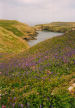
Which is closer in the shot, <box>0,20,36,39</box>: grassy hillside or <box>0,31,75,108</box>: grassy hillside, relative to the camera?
<box>0,31,75,108</box>: grassy hillside

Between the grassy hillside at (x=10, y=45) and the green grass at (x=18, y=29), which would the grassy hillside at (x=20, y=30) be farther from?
the grassy hillside at (x=10, y=45)

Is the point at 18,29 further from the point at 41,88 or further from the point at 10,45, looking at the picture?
the point at 41,88

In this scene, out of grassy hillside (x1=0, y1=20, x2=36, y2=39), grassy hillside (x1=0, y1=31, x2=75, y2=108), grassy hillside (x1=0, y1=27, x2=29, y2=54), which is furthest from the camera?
grassy hillside (x1=0, y1=20, x2=36, y2=39)

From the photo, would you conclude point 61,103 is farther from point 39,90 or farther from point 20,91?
point 20,91

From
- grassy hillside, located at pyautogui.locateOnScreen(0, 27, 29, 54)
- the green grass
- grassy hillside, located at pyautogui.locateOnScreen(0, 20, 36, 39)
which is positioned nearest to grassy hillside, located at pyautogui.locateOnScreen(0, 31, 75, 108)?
grassy hillside, located at pyautogui.locateOnScreen(0, 27, 29, 54)

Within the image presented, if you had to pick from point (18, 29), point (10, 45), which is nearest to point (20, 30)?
point (18, 29)

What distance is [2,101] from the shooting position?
5434mm

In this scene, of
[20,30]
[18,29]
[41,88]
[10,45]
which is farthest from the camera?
[18,29]

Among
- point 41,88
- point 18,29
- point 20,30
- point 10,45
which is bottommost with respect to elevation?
point 10,45

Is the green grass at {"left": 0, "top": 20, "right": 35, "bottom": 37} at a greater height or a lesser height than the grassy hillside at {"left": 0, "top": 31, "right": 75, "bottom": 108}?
greater

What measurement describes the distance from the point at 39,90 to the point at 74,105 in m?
1.65

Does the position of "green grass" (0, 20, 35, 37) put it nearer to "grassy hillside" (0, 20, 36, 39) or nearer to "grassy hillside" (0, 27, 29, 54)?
"grassy hillside" (0, 20, 36, 39)

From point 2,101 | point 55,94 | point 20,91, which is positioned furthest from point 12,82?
point 55,94

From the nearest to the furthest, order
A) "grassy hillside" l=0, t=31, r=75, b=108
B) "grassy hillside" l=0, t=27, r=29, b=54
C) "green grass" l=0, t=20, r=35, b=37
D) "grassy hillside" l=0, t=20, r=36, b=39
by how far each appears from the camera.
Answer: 1. "grassy hillside" l=0, t=31, r=75, b=108
2. "grassy hillside" l=0, t=27, r=29, b=54
3. "grassy hillside" l=0, t=20, r=36, b=39
4. "green grass" l=0, t=20, r=35, b=37
